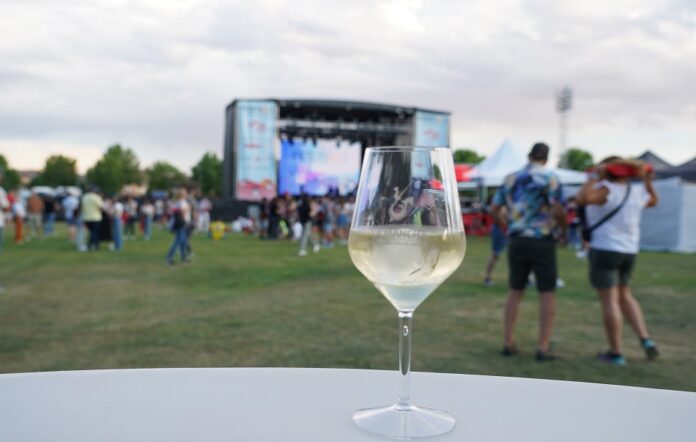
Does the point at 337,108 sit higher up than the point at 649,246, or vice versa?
the point at 337,108

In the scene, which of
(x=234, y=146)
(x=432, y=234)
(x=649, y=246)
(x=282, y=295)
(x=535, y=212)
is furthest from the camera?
(x=234, y=146)

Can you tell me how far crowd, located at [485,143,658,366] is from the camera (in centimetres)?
Result: 479

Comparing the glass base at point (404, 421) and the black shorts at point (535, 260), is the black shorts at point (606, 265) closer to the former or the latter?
the black shorts at point (535, 260)

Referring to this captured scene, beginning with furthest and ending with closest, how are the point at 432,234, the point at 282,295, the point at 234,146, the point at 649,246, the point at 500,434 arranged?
the point at 234,146, the point at 649,246, the point at 282,295, the point at 432,234, the point at 500,434

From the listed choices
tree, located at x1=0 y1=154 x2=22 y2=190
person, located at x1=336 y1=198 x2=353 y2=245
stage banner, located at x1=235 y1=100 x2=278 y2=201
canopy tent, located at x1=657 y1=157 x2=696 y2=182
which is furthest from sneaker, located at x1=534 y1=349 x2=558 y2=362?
tree, located at x1=0 y1=154 x2=22 y2=190

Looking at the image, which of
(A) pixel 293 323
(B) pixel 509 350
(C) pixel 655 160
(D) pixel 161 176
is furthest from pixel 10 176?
(B) pixel 509 350

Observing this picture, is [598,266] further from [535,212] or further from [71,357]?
[71,357]

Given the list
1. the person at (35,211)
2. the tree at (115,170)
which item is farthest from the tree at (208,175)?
the person at (35,211)

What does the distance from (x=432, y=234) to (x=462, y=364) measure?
4.35m

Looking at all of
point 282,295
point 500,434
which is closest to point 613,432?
point 500,434

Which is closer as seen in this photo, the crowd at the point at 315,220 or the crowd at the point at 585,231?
the crowd at the point at 585,231

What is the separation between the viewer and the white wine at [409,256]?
762 millimetres

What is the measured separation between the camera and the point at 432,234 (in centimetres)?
76

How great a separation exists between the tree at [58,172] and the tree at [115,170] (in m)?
4.42
